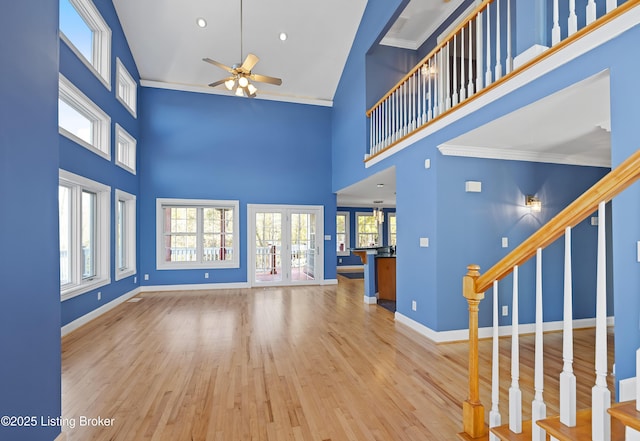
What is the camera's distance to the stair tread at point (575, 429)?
4.46ft

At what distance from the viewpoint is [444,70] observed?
392 centimetres

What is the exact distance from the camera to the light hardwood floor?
7.18 feet

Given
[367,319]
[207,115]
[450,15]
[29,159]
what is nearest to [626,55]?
[29,159]

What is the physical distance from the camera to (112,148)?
5.75m

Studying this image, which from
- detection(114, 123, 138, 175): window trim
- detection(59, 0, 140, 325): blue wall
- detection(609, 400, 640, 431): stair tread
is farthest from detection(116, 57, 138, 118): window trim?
detection(609, 400, 640, 431): stair tread

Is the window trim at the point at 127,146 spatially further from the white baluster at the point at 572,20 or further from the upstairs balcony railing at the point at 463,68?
the white baluster at the point at 572,20

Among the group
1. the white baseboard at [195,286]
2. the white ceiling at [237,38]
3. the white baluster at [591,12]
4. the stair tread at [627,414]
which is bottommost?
the white baseboard at [195,286]

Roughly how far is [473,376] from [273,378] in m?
1.74

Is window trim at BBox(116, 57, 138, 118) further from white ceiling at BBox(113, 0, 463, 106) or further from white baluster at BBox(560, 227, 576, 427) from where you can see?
white baluster at BBox(560, 227, 576, 427)

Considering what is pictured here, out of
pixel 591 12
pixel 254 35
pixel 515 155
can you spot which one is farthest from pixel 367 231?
pixel 591 12

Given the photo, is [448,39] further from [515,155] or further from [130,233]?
[130,233]

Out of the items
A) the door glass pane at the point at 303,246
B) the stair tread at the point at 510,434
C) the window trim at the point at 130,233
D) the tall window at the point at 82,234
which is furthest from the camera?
the door glass pane at the point at 303,246

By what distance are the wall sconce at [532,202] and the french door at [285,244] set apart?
4.92m

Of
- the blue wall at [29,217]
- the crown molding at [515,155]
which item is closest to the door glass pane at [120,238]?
the blue wall at [29,217]
